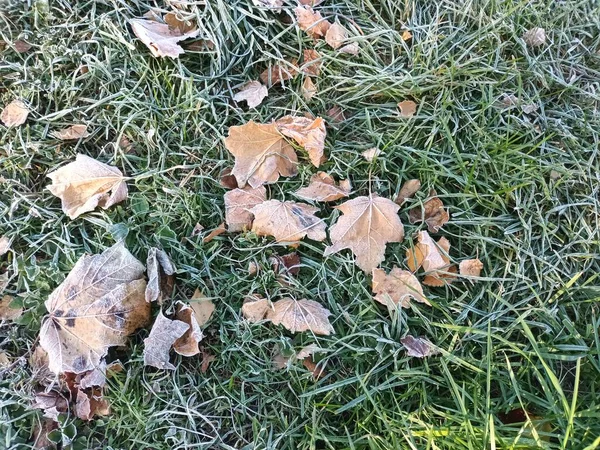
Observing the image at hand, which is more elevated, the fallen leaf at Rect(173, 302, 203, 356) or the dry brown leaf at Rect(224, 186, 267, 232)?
the dry brown leaf at Rect(224, 186, 267, 232)

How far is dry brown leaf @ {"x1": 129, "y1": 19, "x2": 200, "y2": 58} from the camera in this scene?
1.97m

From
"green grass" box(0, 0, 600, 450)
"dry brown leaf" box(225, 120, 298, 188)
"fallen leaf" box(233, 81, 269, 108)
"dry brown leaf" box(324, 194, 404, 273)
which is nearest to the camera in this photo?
"green grass" box(0, 0, 600, 450)

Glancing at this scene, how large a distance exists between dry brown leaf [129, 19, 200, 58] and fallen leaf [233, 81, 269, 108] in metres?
0.28

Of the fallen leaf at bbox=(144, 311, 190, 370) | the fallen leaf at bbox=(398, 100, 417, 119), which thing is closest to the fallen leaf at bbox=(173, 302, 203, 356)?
the fallen leaf at bbox=(144, 311, 190, 370)

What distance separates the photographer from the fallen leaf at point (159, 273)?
1735mm

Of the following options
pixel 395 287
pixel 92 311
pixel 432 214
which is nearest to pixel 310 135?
pixel 432 214

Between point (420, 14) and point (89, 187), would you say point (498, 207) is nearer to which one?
point (420, 14)

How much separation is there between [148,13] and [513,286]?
178 centimetres

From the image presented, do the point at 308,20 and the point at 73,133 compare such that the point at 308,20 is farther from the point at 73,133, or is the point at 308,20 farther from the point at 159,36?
the point at 73,133

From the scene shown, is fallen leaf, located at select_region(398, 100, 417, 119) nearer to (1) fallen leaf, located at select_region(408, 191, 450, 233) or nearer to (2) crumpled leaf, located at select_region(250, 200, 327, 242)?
(1) fallen leaf, located at select_region(408, 191, 450, 233)

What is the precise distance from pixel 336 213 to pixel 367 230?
0.13 m

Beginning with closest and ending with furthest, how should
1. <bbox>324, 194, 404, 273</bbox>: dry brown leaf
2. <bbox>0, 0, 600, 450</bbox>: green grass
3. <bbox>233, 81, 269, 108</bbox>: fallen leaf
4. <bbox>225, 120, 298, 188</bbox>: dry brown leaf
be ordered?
1. <bbox>0, 0, 600, 450</bbox>: green grass
2. <bbox>324, 194, 404, 273</bbox>: dry brown leaf
3. <bbox>225, 120, 298, 188</bbox>: dry brown leaf
4. <bbox>233, 81, 269, 108</bbox>: fallen leaf

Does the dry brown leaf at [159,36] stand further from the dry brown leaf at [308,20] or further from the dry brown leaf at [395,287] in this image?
the dry brown leaf at [395,287]

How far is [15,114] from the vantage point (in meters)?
1.98
